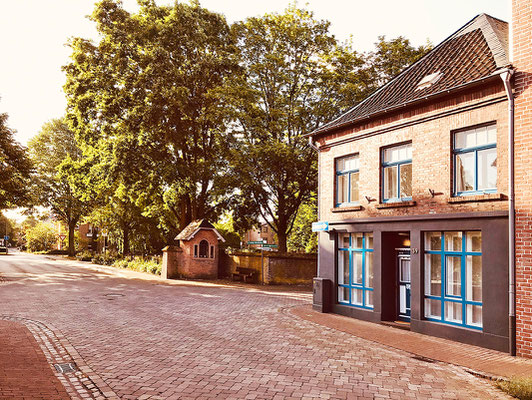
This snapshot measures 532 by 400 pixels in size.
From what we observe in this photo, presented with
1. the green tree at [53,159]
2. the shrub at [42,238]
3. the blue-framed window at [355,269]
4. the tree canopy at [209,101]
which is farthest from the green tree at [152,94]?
the shrub at [42,238]

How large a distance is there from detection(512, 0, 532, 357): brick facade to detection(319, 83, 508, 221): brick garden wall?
397mm

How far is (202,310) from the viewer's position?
15.5 metres

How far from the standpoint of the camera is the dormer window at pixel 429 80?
13.6 meters

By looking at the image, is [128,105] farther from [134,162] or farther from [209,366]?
[209,366]

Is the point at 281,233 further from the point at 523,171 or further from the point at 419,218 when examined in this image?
the point at 523,171

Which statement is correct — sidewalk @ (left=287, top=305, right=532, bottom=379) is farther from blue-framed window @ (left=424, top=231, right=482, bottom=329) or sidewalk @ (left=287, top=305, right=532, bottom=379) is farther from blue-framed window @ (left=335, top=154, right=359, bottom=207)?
blue-framed window @ (left=335, top=154, right=359, bottom=207)

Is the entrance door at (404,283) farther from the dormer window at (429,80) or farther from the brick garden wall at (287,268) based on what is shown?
the brick garden wall at (287,268)

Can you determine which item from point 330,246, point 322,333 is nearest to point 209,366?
point 322,333

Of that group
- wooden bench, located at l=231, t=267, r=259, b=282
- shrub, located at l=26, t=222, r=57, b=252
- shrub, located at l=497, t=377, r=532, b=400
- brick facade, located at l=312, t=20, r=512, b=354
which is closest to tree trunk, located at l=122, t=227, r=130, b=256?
wooden bench, located at l=231, t=267, r=259, b=282

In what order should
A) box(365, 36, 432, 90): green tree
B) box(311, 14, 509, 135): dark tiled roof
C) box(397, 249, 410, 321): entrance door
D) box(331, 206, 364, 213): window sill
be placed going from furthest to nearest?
box(365, 36, 432, 90): green tree
box(331, 206, 364, 213): window sill
box(397, 249, 410, 321): entrance door
box(311, 14, 509, 135): dark tiled roof

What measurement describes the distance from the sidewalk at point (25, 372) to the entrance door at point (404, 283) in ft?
33.4

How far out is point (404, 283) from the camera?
46.8 ft

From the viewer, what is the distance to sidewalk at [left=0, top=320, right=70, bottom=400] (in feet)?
21.5

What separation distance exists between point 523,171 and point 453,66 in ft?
15.6
